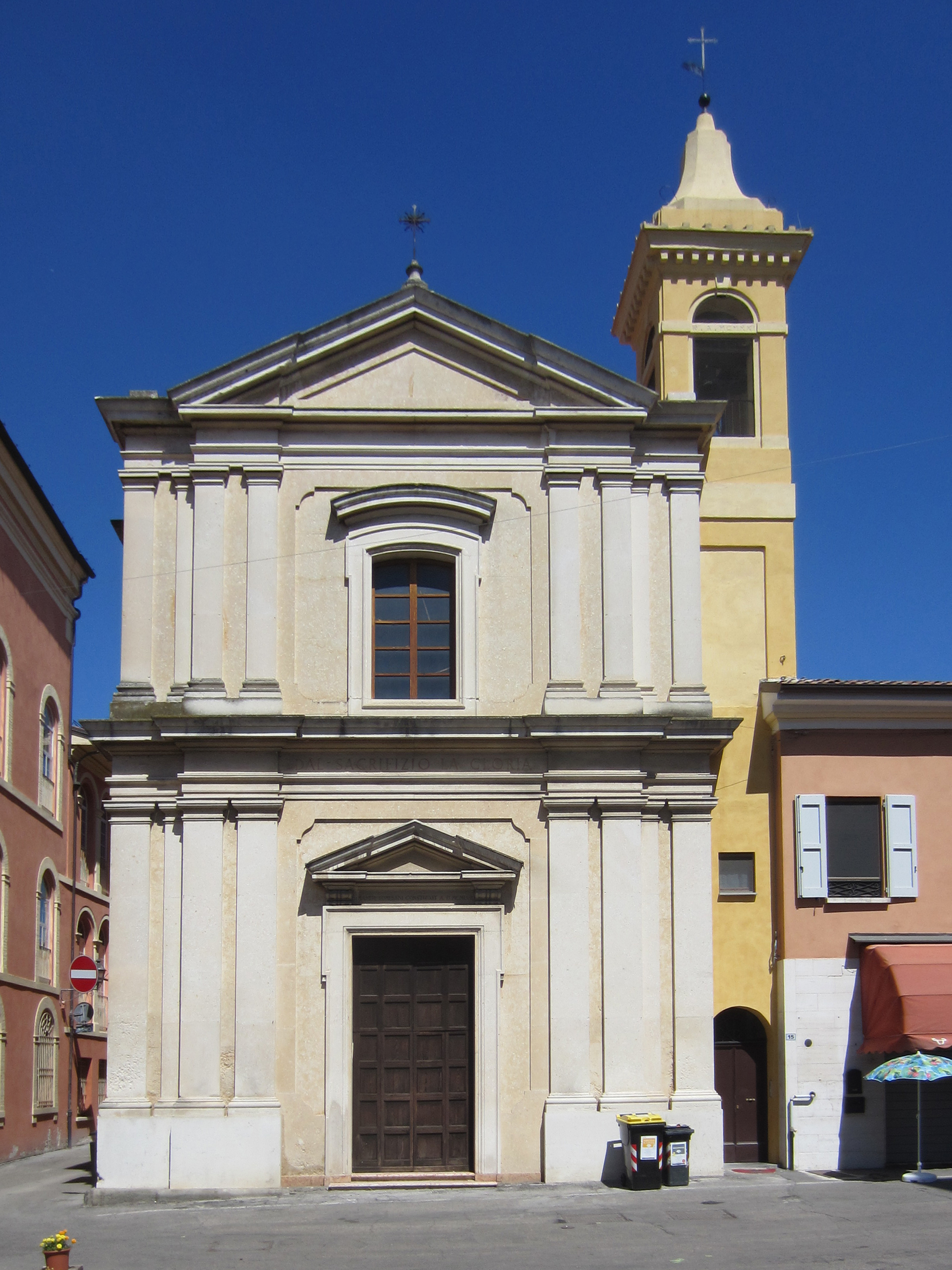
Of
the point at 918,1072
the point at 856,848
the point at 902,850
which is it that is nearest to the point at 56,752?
the point at 856,848

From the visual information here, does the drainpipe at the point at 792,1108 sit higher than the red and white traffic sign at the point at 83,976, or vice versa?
the red and white traffic sign at the point at 83,976

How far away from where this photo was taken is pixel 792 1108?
819 inches

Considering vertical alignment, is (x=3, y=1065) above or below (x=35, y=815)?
below

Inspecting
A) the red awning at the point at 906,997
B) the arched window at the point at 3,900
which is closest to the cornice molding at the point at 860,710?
the red awning at the point at 906,997

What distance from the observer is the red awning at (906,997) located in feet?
64.7

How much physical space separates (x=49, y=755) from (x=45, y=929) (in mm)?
3344

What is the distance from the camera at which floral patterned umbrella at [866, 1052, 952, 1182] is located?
757 inches

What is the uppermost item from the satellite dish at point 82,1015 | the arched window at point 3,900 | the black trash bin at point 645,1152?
the arched window at point 3,900

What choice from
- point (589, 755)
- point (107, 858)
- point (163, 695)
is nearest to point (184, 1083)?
point (163, 695)

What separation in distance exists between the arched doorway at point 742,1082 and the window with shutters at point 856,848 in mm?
2106

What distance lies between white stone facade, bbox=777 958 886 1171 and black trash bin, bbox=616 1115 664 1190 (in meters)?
2.85

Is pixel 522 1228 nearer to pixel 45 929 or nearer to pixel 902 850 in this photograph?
pixel 902 850

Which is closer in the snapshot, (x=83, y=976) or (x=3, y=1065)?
(x=83, y=976)

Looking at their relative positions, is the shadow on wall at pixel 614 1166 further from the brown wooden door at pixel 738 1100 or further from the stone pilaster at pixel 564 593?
the stone pilaster at pixel 564 593
